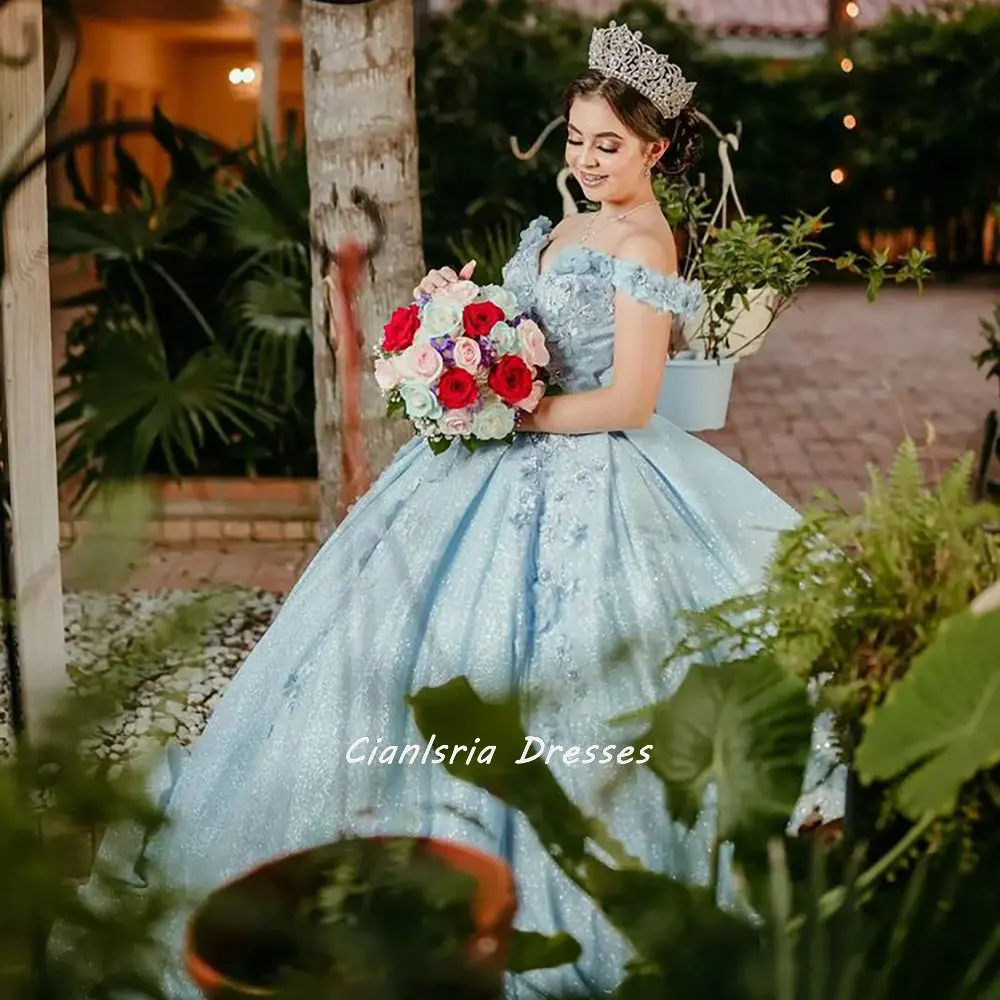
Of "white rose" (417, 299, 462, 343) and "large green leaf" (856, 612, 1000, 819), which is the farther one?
"white rose" (417, 299, 462, 343)

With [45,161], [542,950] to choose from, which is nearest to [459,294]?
[45,161]

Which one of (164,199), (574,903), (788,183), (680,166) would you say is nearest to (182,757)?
(574,903)

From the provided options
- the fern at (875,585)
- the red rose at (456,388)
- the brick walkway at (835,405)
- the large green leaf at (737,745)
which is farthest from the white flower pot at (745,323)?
the large green leaf at (737,745)

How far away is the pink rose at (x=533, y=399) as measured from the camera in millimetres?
2275

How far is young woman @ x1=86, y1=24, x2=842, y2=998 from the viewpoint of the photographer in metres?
2.15

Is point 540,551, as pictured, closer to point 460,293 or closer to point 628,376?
point 628,376

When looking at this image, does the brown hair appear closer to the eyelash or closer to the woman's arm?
the eyelash

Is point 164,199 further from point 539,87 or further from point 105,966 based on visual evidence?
point 539,87

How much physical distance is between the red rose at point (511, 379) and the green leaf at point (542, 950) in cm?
142

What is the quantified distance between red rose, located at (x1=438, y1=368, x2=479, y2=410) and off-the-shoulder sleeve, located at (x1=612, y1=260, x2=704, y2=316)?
0.29m

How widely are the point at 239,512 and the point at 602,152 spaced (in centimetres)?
271

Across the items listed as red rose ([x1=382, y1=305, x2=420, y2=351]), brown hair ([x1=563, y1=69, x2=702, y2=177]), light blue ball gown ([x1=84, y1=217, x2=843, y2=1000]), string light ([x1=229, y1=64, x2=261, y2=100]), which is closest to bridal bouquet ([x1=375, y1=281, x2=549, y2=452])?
red rose ([x1=382, y1=305, x2=420, y2=351])

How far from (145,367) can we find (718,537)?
2.63 metres

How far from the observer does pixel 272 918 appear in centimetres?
77
